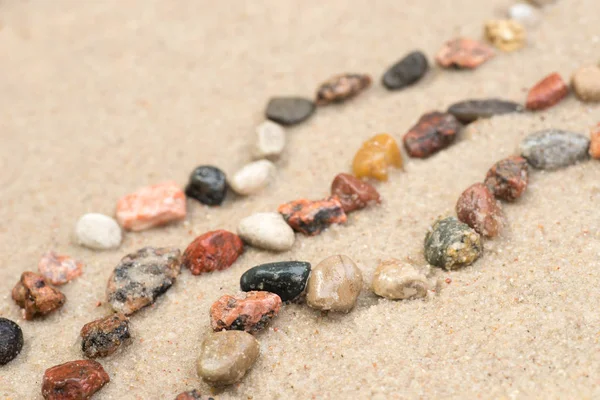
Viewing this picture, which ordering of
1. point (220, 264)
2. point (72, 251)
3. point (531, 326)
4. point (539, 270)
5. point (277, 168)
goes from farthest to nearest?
point (277, 168) → point (72, 251) → point (220, 264) → point (539, 270) → point (531, 326)

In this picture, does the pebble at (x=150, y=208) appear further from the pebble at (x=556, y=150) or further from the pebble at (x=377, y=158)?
the pebble at (x=556, y=150)

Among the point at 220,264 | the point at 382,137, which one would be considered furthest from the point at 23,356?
the point at 382,137

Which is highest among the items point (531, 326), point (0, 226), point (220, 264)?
point (0, 226)

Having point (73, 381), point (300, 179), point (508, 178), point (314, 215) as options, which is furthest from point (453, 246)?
point (73, 381)

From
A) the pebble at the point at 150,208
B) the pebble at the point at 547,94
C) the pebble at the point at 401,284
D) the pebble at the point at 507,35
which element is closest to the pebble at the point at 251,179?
the pebble at the point at 150,208

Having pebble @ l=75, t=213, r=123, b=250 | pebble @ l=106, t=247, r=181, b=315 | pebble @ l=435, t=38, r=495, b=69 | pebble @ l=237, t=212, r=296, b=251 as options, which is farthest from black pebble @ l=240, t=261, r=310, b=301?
pebble @ l=435, t=38, r=495, b=69

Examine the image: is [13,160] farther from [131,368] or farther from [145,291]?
[131,368]
